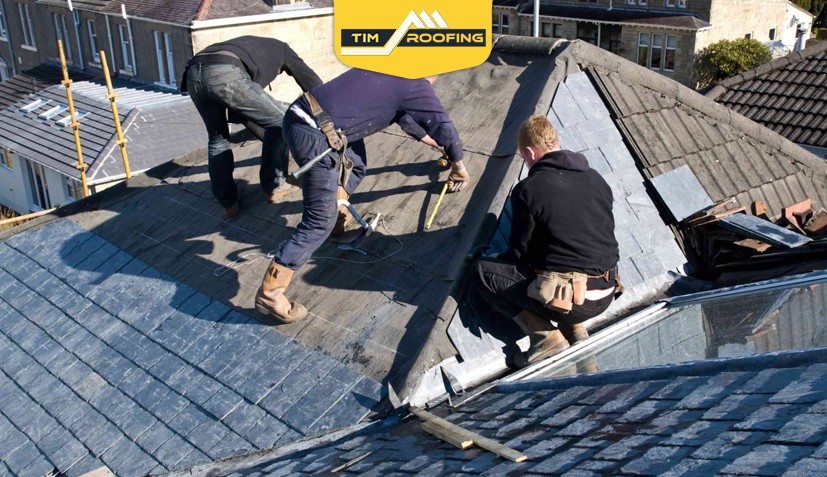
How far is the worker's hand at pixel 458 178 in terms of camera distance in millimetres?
6129

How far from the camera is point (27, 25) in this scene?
33156 millimetres

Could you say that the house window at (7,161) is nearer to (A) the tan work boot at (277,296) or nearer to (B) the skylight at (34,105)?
(B) the skylight at (34,105)

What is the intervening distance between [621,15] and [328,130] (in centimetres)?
3318

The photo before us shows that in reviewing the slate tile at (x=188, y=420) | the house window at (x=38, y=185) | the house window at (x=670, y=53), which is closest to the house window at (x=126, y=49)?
the house window at (x=38, y=185)

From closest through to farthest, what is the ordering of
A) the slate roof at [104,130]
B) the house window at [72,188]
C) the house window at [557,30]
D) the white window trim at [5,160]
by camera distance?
the slate roof at [104,130], the house window at [72,188], the white window trim at [5,160], the house window at [557,30]

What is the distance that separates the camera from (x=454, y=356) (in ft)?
16.2

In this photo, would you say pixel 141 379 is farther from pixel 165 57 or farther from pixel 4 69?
pixel 4 69

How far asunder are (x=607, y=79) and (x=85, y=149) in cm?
1790

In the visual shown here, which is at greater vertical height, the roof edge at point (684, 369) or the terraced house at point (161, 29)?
the roof edge at point (684, 369)

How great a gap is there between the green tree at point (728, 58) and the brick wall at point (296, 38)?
1545 cm

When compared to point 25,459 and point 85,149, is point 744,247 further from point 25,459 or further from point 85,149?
point 85,149

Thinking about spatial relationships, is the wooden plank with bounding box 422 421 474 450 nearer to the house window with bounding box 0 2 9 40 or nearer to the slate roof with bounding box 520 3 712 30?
Answer: the slate roof with bounding box 520 3 712 30

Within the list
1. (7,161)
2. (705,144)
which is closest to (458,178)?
(705,144)

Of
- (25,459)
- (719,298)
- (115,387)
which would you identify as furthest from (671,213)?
(25,459)
